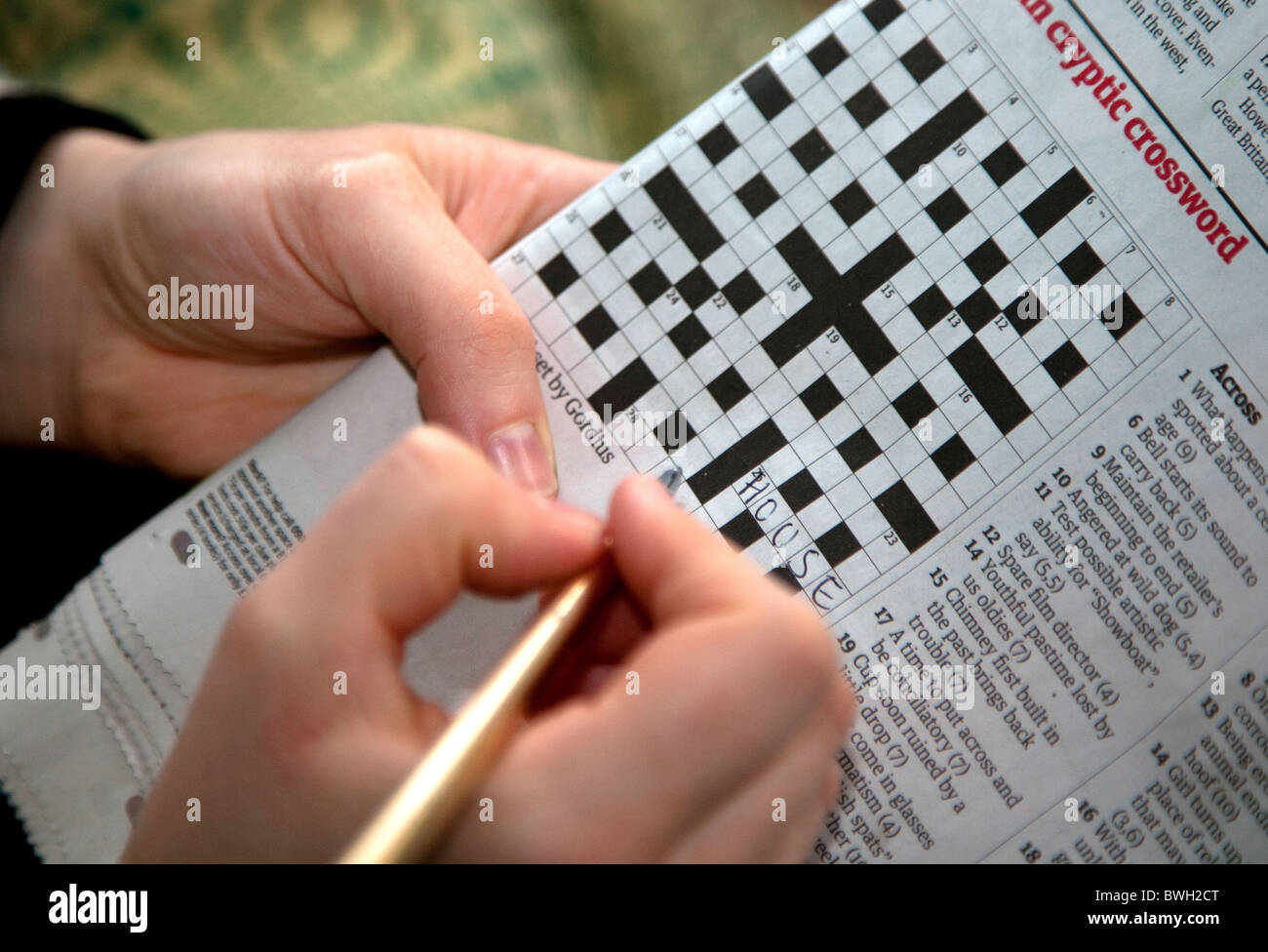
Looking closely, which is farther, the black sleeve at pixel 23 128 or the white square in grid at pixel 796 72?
the black sleeve at pixel 23 128

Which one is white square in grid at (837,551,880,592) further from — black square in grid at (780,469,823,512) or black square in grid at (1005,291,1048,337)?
black square in grid at (1005,291,1048,337)

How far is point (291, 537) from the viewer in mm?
600

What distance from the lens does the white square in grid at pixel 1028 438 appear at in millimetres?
558

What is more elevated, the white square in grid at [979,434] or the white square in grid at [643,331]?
the white square in grid at [643,331]

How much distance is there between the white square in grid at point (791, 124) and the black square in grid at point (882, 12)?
8cm

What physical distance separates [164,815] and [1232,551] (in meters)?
0.64

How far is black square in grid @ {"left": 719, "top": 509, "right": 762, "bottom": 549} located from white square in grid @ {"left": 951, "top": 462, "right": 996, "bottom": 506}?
0.13m

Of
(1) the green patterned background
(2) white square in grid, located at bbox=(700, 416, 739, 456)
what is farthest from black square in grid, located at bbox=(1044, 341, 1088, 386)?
(1) the green patterned background

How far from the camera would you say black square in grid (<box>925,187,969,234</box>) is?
577 millimetres

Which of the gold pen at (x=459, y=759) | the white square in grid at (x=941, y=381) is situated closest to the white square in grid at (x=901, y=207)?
the white square in grid at (x=941, y=381)

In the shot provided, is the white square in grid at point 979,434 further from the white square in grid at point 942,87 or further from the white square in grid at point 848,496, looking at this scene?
the white square in grid at point 942,87

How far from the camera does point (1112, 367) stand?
56 centimetres
